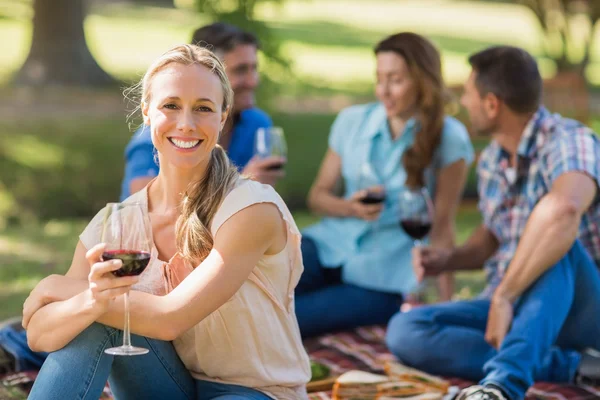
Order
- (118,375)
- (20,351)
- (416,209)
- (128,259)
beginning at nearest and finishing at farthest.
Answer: (128,259), (118,375), (20,351), (416,209)

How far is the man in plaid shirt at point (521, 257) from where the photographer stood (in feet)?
13.4

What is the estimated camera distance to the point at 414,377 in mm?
4301

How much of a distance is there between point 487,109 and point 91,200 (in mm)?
5905

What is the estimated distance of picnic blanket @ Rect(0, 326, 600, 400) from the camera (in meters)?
4.22

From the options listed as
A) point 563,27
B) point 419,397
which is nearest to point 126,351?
point 419,397

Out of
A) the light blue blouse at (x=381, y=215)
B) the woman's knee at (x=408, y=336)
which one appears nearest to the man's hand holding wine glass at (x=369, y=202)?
the light blue blouse at (x=381, y=215)

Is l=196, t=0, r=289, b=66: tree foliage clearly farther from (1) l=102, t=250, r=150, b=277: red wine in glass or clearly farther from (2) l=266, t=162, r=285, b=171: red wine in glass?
(1) l=102, t=250, r=150, b=277: red wine in glass

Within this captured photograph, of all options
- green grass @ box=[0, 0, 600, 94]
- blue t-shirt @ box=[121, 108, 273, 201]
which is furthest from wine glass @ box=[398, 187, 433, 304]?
green grass @ box=[0, 0, 600, 94]

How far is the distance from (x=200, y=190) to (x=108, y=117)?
7.76m

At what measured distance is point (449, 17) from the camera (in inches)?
870

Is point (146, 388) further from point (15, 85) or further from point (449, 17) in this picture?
point (449, 17)

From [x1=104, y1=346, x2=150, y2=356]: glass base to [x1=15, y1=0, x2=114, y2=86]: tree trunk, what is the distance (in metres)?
9.18

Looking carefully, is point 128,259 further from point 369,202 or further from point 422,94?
point 422,94

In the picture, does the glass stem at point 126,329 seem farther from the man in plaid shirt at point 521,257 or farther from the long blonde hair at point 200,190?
the man in plaid shirt at point 521,257
